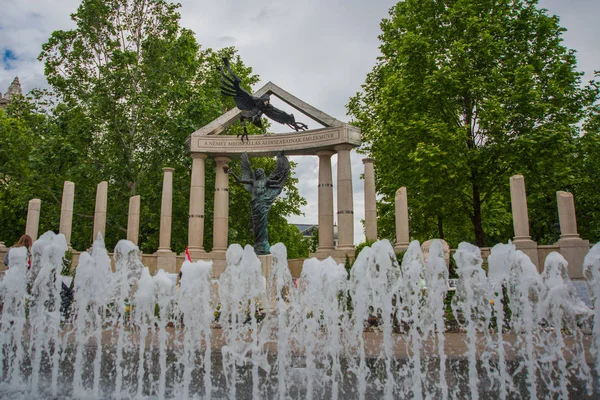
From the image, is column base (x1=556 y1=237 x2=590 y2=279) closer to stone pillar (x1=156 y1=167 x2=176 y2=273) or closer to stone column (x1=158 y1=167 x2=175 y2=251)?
stone pillar (x1=156 y1=167 x2=176 y2=273)

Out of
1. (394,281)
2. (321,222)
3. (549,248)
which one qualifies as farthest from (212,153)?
(549,248)

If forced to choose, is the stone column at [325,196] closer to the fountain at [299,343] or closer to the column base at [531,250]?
the column base at [531,250]

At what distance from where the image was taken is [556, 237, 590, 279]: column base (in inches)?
623

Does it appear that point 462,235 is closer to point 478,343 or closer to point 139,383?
point 478,343

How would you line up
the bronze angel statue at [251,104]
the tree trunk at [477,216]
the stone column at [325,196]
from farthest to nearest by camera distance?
the stone column at [325,196], the tree trunk at [477,216], the bronze angel statue at [251,104]

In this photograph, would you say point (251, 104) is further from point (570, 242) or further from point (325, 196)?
point (570, 242)

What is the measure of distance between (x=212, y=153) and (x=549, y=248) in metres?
14.9

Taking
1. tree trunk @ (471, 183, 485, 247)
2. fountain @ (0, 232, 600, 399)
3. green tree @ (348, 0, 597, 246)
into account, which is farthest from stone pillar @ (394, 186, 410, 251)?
fountain @ (0, 232, 600, 399)

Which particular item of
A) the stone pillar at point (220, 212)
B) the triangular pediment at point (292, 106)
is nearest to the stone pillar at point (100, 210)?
the triangular pediment at point (292, 106)

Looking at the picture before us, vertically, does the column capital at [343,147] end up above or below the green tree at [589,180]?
above

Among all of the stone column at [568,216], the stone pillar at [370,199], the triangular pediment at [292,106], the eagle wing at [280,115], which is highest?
the triangular pediment at [292,106]

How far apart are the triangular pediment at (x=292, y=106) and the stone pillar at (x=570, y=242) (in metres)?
9.32

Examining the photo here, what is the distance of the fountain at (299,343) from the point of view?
6559 mm

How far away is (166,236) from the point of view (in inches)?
864
